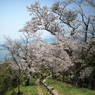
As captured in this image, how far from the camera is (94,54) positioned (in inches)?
305

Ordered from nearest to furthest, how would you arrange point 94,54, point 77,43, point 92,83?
point 94,54 < point 77,43 < point 92,83

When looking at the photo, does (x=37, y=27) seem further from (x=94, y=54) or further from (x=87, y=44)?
(x=94, y=54)

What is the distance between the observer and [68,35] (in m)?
9.13

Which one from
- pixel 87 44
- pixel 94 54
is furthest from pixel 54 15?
pixel 94 54

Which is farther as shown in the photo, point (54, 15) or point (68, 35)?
point (54, 15)

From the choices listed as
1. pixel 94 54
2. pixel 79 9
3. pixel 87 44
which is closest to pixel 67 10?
pixel 79 9

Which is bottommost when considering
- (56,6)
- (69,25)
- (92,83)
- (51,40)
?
(92,83)

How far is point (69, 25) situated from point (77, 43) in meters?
2.40

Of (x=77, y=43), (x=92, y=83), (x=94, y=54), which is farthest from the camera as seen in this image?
(x=92, y=83)

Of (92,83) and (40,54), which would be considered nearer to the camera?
(40,54)

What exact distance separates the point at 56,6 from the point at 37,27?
10.6 feet

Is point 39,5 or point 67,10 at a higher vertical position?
point 39,5

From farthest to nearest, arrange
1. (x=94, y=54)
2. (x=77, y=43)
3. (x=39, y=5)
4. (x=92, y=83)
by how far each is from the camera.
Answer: (x=92, y=83), (x=39, y=5), (x=77, y=43), (x=94, y=54)

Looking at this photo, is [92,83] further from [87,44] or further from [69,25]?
[69,25]
